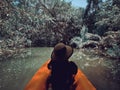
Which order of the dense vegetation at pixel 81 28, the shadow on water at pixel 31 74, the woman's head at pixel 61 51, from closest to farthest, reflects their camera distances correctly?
the woman's head at pixel 61 51 → the shadow on water at pixel 31 74 → the dense vegetation at pixel 81 28

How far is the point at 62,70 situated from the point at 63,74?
3 centimetres

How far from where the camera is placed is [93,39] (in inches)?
872

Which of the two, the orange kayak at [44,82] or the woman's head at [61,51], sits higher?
the woman's head at [61,51]

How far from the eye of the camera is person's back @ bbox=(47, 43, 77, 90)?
226 centimetres

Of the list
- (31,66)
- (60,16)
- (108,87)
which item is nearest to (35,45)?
(60,16)

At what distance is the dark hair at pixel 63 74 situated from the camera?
2266mm

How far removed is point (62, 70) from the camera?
7.44ft

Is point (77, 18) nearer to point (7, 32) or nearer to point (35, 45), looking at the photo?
point (35, 45)

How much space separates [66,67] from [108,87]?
575 cm

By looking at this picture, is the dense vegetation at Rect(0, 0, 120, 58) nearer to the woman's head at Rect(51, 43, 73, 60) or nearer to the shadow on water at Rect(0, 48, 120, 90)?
the shadow on water at Rect(0, 48, 120, 90)

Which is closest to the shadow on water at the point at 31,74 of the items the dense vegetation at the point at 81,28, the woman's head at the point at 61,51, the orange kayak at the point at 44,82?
the dense vegetation at the point at 81,28

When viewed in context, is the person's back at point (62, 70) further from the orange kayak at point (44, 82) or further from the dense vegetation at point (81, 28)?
the dense vegetation at point (81, 28)

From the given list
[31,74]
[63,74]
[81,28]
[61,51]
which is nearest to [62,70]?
[63,74]

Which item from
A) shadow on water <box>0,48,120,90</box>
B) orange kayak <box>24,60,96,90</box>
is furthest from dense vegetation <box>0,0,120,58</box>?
orange kayak <box>24,60,96,90</box>
